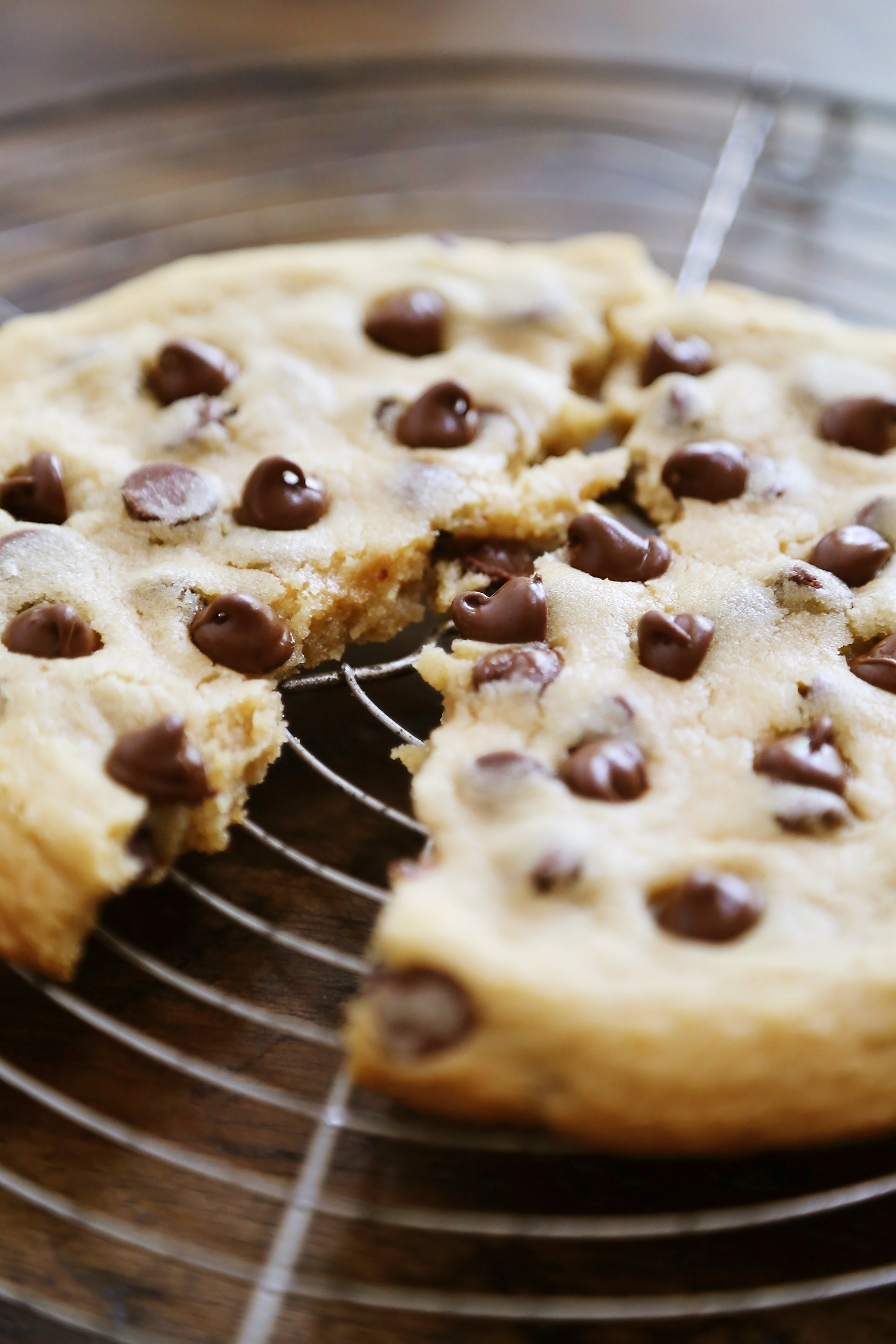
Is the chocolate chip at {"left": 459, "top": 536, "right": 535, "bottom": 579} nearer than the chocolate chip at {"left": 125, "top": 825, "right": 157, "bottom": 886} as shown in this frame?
No

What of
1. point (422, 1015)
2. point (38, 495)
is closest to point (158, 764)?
point (422, 1015)

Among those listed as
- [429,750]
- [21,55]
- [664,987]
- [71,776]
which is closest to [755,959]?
[664,987]

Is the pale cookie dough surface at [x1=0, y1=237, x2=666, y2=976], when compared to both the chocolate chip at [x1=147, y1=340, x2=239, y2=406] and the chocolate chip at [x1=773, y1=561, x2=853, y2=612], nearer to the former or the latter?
the chocolate chip at [x1=147, y1=340, x2=239, y2=406]

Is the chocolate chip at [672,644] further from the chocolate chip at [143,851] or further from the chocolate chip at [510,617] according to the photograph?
the chocolate chip at [143,851]

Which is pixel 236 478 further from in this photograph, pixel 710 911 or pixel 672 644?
pixel 710 911

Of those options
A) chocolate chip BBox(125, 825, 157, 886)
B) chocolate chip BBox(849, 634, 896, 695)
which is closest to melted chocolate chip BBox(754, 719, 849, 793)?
chocolate chip BBox(849, 634, 896, 695)

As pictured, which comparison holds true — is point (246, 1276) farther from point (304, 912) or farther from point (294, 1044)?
point (304, 912)
